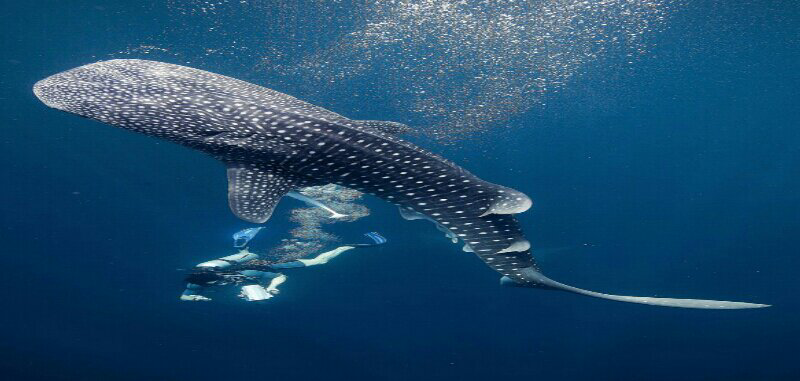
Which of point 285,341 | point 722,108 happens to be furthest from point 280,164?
point 285,341

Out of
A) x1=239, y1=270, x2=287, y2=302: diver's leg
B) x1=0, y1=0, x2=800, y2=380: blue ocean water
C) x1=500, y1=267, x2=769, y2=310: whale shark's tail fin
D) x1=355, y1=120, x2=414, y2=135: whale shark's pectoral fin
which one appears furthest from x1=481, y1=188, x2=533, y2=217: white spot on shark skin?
x1=239, y1=270, x2=287, y2=302: diver's leg

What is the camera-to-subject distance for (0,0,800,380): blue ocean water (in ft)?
32.8

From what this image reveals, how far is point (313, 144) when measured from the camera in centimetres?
411

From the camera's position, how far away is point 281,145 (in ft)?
13.9

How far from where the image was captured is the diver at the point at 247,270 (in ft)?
56.8

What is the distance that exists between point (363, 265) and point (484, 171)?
10.3m

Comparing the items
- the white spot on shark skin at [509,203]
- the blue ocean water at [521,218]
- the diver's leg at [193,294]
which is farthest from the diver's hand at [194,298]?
the white spot on shark skin at [509,203]

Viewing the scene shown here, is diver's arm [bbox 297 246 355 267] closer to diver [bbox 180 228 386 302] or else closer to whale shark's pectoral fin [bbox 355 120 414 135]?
diver [bbox 180 228 386 302]

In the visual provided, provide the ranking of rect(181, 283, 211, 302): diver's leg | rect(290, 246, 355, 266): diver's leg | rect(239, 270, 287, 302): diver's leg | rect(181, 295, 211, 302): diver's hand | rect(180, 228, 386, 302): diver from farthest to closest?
rect(181, 295, 211, 302): diver's hand
rect(181, 283, 211, 302): diver's leg
rect(239, 270, 287, 302): diver's leg
rect(290, 246, 355, 266): diver's leg
rect(180, 228, 386, 302): diver

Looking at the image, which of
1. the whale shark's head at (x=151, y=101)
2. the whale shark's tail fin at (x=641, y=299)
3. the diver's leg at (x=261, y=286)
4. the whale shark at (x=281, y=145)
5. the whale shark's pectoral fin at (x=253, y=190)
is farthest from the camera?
the diver's leg at (x=261, y=286)

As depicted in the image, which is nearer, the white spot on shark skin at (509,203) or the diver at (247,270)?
the white spot on shark skin at (509,203)

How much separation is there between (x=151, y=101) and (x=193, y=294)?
71.6 ft

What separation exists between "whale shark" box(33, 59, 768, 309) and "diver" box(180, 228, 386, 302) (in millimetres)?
11414

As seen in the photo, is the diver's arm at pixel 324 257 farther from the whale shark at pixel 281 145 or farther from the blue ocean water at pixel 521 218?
the whale shark at pixel 281 145
